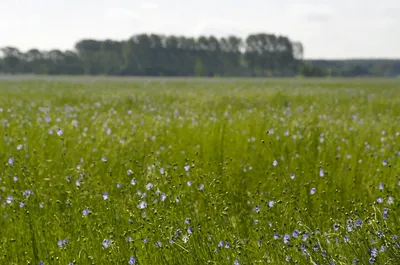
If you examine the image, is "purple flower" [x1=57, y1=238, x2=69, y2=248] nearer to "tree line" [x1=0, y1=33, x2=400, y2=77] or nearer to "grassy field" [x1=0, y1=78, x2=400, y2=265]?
"grassy field" [x1=0, y1=78, x2=400, y2=265]

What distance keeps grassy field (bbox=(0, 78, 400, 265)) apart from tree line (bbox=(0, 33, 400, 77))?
66.2 meters

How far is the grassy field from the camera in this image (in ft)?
9.07

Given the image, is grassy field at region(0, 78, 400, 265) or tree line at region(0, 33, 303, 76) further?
tree line at region(0, 33, 303, 76)

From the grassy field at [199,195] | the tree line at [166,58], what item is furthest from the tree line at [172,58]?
the grassy field at [199,195]

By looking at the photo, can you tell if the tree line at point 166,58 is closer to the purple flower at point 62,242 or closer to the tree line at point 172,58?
the tree line at point 172,58

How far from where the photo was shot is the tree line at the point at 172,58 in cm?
7494

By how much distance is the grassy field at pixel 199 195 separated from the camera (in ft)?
9.07

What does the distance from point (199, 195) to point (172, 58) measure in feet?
311

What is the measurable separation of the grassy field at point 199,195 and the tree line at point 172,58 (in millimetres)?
66196

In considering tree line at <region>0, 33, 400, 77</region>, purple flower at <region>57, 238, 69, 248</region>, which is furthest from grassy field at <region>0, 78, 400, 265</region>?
tree line at <region>0, 33, 400, 77</region>

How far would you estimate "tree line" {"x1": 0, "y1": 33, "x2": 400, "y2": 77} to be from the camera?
74.9 m

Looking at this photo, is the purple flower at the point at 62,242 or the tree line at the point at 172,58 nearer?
the purple flower at the point at 62,242

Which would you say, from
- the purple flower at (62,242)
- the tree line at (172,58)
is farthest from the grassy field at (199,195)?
the tree line at (172,58)

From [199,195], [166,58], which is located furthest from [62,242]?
[166,58]
